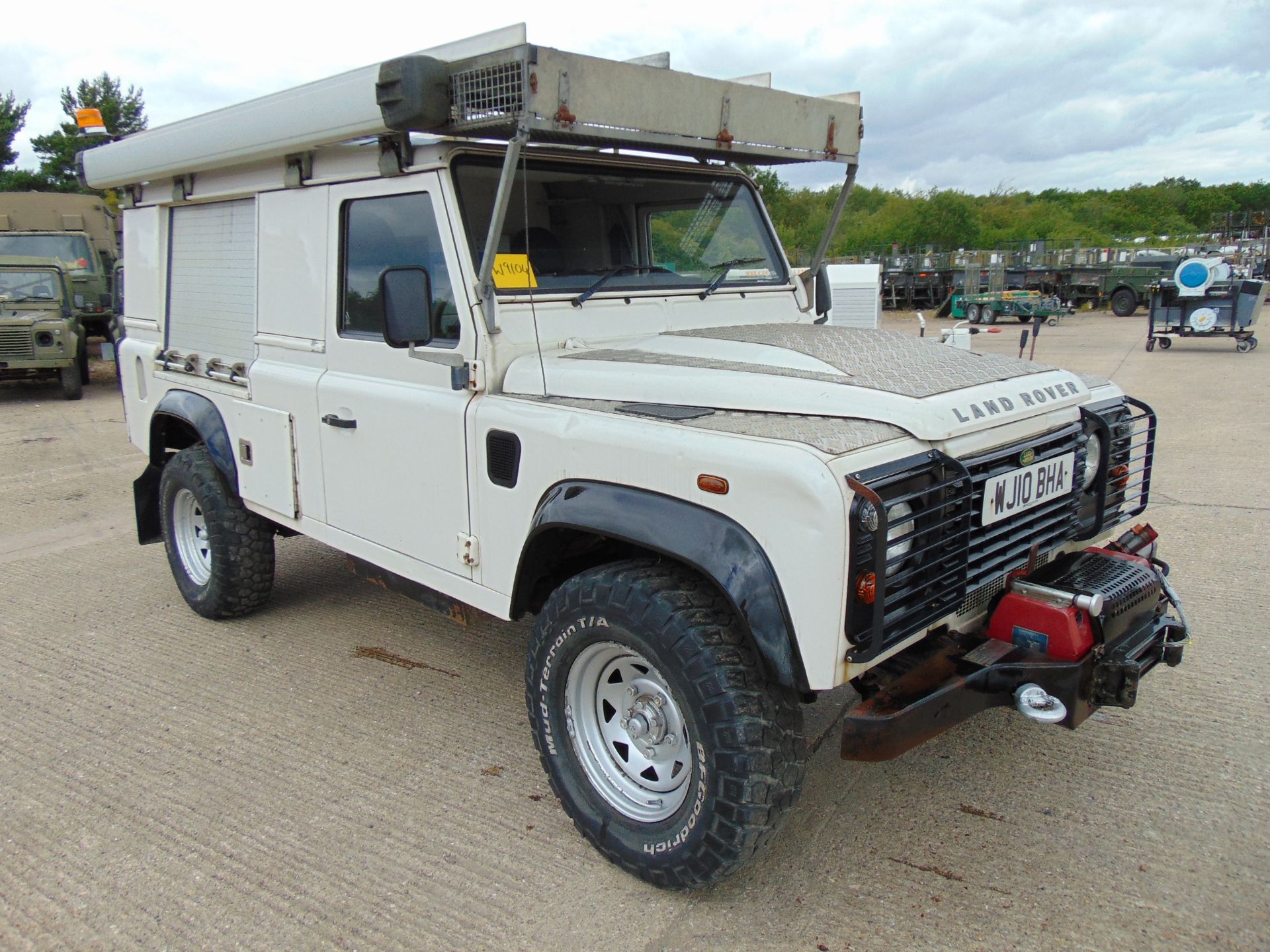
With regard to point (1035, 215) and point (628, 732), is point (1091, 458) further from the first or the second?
point (1035, 215)

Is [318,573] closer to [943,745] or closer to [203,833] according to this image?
[203,833]

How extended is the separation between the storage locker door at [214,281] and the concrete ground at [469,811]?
1469mm

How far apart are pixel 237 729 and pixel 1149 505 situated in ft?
19.3

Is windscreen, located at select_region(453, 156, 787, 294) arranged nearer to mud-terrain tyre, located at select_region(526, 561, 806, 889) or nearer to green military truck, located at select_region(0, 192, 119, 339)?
mud-terrain tyre, located at select_region(526, 561, 806, 889)

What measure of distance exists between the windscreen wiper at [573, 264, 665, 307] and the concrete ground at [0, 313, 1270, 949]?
5.60 feet

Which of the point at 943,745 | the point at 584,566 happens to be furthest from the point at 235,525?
the point at 943,745

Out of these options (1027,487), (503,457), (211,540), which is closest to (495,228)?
(503,457)

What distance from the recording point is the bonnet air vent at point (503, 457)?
116 inches

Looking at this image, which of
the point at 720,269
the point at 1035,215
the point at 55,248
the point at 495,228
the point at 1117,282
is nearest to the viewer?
the point at 495,228

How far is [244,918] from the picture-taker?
2641mm

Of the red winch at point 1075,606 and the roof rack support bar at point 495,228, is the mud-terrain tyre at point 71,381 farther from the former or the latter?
the red winch at point 1075,606

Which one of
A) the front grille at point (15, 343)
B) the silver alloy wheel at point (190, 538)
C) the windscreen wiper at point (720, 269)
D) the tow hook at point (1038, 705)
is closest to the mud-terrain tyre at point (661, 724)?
the tow hook at point (1038, 705)

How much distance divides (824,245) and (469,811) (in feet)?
9.28

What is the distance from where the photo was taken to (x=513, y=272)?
325 centimetres
